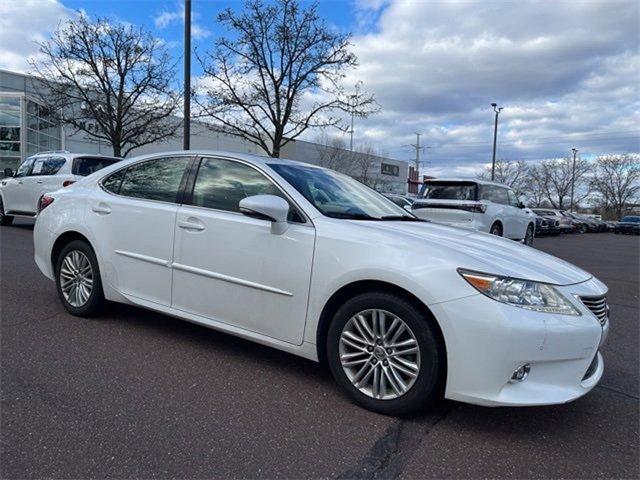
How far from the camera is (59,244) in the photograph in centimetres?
491

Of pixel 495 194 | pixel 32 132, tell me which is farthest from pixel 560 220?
pixel 32 132

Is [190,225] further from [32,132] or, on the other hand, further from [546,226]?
[32,132]

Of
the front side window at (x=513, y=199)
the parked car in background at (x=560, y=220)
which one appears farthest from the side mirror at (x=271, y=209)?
the parked car in background at (x=560, y=220)

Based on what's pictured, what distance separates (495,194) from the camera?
12.4m

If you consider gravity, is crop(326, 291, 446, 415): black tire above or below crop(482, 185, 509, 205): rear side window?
below

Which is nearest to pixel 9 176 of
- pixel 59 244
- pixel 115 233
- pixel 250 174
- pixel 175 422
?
pixel 59 244

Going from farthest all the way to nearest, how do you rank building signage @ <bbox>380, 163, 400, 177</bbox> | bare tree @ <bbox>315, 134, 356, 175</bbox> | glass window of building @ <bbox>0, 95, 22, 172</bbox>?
building signage @ <bbox>380, 163, 400, 177</bbox> < bare tree @ <bbox>315, 134, 356, 175</bbox> < glass window of building @ <bbox>0, 95, 22, 172</bbox>

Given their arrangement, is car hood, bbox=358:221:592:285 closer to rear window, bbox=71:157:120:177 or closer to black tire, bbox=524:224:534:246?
rear window, bbox=71:157:120:177

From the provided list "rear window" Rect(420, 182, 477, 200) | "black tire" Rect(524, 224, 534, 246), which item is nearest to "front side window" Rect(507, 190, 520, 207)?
"black tire" Rect(524, 224, 534, 246)

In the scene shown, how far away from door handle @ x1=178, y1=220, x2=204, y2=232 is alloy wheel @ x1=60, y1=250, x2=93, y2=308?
122 centimetres

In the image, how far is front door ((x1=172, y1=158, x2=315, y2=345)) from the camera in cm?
337

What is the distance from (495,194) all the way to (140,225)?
998 cm

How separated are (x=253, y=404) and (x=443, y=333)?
4.06 feet

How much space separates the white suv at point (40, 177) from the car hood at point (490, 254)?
9.23m
